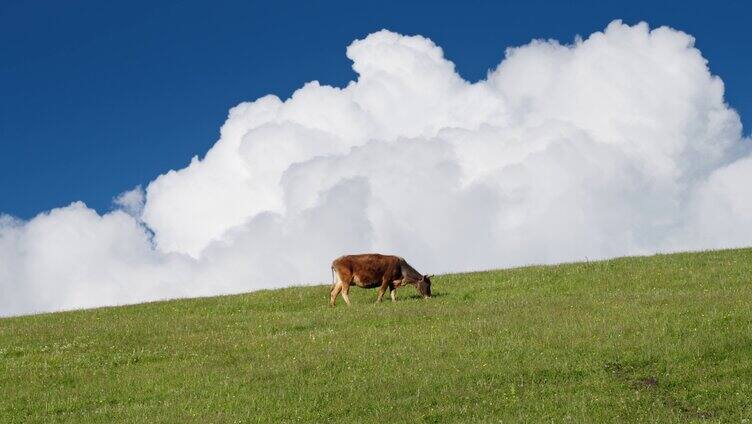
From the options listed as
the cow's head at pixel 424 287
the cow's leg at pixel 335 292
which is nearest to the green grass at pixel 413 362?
the cow's leg at pixel 335 292

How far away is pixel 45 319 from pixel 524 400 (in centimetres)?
2501

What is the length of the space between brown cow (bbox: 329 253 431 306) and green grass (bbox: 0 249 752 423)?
1035mm

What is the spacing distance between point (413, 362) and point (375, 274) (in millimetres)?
12619

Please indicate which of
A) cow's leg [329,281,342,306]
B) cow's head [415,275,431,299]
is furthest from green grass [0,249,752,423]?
cow's head [415,275,431,299]

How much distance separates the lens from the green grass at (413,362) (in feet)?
60.2

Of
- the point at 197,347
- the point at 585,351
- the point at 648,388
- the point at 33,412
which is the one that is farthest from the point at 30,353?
the point at 648,388

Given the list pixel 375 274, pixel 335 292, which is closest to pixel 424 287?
pixel 375 274

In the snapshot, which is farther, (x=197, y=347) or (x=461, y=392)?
(x=197, y=347)

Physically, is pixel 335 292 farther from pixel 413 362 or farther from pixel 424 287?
pixel 413 362

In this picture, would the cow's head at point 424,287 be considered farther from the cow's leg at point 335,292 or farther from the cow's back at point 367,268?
the cow's leg at point 335,292

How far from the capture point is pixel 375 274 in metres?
34.4

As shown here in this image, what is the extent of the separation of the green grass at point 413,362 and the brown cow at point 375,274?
103 cm

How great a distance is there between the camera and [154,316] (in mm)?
34875

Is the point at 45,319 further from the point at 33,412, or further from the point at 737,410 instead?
the point at 737,410
